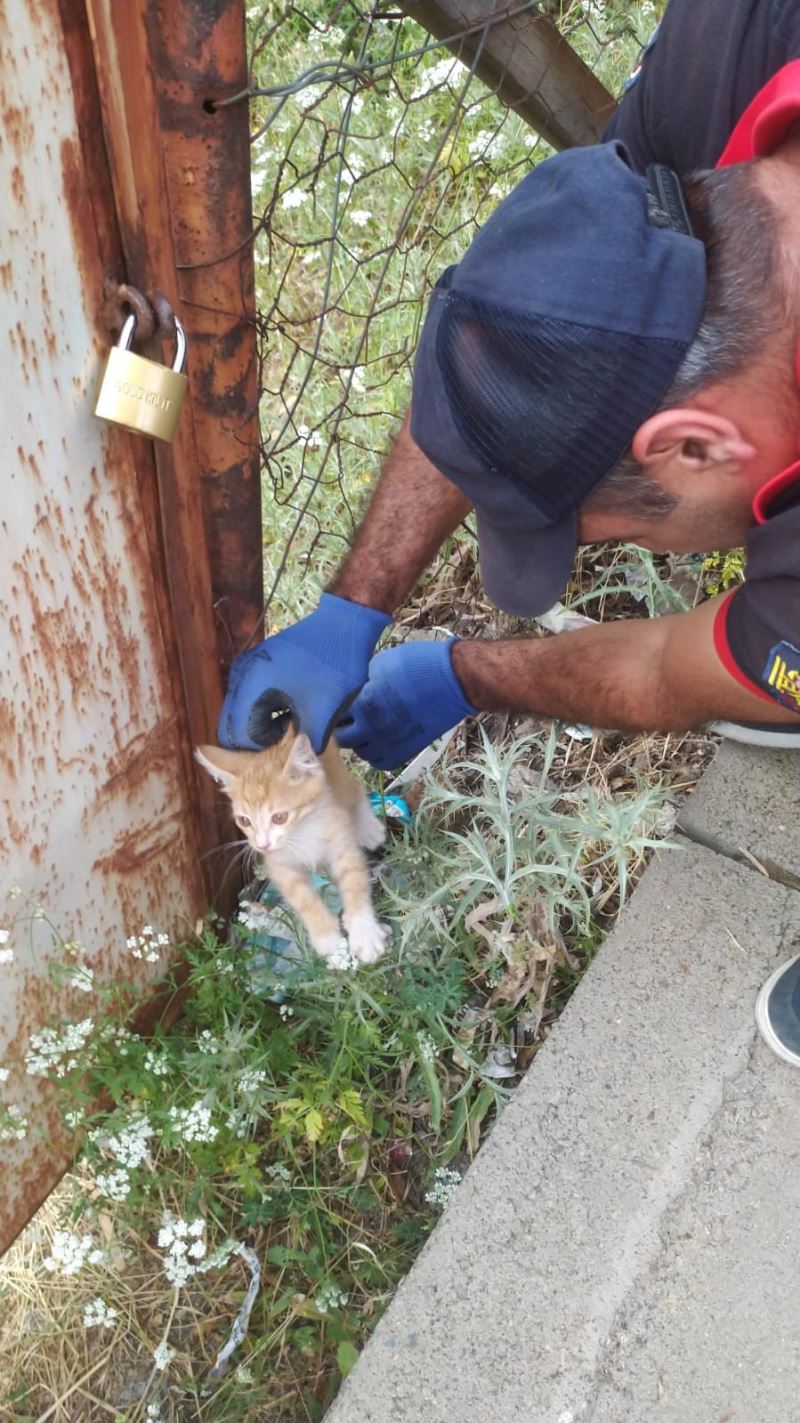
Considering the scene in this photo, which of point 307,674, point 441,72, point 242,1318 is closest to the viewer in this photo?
point 242,1318

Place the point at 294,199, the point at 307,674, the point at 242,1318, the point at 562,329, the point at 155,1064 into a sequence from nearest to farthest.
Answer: the point at 562,329, the point at 155,1064, the point at 242,1318, the point at 307,674, the point at 294,199

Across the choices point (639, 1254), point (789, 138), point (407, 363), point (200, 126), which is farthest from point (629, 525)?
point (407, 363)

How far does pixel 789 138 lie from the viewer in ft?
4.86

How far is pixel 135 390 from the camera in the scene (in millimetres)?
1368

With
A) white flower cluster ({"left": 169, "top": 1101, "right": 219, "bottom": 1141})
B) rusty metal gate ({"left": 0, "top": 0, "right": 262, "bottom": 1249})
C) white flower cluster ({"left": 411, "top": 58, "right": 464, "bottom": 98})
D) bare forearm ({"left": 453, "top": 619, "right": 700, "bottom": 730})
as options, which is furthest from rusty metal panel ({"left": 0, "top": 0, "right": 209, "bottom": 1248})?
white flower cluster ({"left": 411, "top": 58, "right": 464, "bottom": 98})

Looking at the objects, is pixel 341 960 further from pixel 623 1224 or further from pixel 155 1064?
pixel 623 1224

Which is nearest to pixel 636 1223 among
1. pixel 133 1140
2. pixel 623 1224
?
pixel 623 1224

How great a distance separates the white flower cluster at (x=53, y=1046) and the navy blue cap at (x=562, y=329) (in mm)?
1037

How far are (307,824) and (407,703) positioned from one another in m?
0.34

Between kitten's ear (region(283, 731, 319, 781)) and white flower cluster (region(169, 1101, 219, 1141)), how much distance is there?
0.63m

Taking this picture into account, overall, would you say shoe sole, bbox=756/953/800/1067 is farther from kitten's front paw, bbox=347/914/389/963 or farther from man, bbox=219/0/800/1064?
kitten's front paw, bbox=347/914/389/963

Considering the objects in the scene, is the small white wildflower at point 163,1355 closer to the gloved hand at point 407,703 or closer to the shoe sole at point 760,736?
the gloved hand at point 407,703

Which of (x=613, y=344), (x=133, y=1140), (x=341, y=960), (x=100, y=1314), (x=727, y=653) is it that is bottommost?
(x=100, y=1314)

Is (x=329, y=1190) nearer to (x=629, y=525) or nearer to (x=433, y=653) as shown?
(x=433, y=653)
